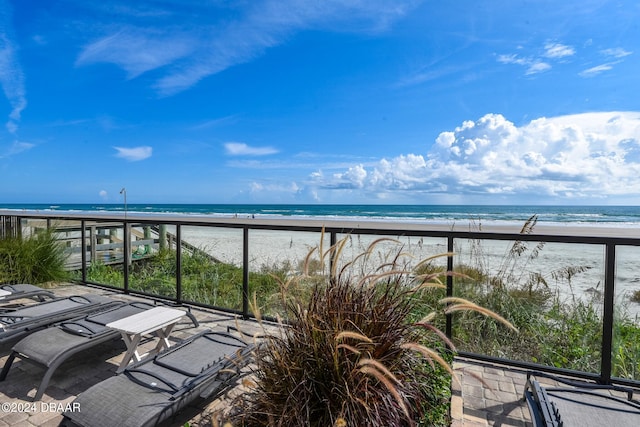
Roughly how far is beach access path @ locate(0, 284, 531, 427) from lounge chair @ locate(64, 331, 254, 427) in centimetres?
16

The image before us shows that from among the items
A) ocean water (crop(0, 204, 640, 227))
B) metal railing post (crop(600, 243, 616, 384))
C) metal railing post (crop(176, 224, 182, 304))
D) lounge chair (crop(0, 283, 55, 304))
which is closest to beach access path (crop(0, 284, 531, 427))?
metal railing post (crop(600, 243, 616, 384))

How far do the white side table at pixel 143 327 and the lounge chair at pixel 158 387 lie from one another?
377 mm

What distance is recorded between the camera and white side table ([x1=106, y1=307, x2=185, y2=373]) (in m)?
2.48

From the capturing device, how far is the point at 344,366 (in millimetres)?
1412

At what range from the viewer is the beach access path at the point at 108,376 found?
199cm

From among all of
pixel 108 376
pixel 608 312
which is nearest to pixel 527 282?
pixel 608 312

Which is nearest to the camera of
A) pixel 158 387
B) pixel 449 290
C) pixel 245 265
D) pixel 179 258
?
pixel 158 387

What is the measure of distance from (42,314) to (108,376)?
109 cm

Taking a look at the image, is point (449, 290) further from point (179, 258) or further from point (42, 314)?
point (42, 314)

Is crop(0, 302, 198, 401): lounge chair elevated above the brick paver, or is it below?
above

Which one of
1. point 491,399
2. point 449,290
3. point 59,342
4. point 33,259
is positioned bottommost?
point 491,399

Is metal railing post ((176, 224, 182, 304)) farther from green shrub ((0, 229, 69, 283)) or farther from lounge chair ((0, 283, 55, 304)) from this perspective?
green shrub ((0, 229, 69, 283))

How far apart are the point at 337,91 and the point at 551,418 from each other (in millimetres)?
22172

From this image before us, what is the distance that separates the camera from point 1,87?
18.1 metres
